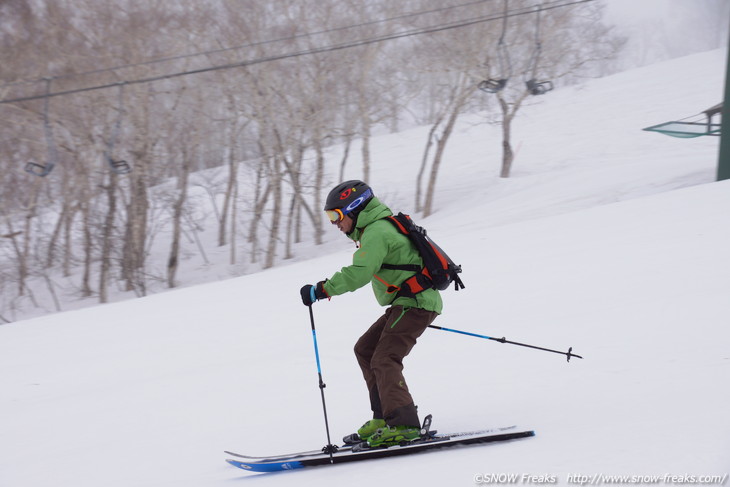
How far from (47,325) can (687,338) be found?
971 cm

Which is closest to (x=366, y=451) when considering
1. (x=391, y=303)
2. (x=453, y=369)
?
(x=391, y=303)

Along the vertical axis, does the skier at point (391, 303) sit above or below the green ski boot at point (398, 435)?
above

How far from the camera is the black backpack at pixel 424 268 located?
409cm

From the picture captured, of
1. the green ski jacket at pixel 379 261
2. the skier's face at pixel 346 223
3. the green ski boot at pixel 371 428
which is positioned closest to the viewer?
the green ski jacket at pixel 379 261

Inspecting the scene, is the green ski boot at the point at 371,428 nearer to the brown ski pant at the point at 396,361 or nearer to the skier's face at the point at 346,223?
the brown ski pant at the point at 396,361

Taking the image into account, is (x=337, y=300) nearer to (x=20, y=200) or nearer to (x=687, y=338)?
(x=687, y=338)

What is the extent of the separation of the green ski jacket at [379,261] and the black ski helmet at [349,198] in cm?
5

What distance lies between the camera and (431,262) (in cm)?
409

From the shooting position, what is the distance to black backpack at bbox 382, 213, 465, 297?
4.09 meters

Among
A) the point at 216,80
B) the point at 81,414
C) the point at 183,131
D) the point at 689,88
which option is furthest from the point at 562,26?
the point at 81,414

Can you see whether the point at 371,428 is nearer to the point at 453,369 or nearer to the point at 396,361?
the point at 396,361

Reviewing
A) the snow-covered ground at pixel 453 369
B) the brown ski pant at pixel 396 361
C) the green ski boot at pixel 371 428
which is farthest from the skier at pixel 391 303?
the snow-covered ground at pixel 453 369

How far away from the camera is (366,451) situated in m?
4.23

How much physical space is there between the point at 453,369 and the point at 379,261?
2506 millimetres
